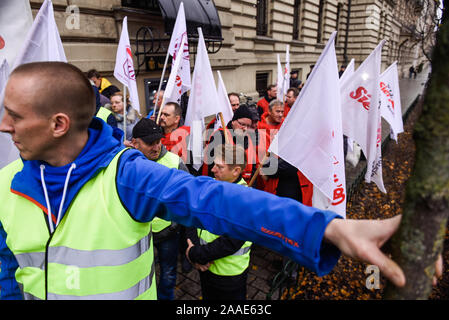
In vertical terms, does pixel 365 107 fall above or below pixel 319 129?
above

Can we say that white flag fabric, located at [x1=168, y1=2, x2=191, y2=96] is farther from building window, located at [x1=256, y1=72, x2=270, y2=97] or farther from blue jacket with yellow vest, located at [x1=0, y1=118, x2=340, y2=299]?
building window, located at [x1=256, y1=72, x2=270, y2=97]

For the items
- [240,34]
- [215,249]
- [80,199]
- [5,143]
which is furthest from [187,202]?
[240,34]

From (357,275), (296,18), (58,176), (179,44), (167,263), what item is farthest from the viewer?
(296,18)

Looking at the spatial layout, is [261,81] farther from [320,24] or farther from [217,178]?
[217,178]

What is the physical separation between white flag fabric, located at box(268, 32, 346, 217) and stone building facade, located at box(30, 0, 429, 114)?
16.7 feet

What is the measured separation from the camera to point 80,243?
1.07 metres

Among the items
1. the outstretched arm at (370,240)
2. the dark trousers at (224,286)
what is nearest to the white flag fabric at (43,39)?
the dark trousers at (224,286)

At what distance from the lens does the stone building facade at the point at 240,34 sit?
18.7 ft

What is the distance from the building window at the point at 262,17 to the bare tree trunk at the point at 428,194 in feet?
42.5

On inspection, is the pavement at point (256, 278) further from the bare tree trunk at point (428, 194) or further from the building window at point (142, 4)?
the building window at point (142, 4)

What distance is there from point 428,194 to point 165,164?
7.55 feet

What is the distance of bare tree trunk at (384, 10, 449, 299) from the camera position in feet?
1.73

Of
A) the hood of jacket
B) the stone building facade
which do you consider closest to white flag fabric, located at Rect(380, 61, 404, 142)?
the hood of jacket
